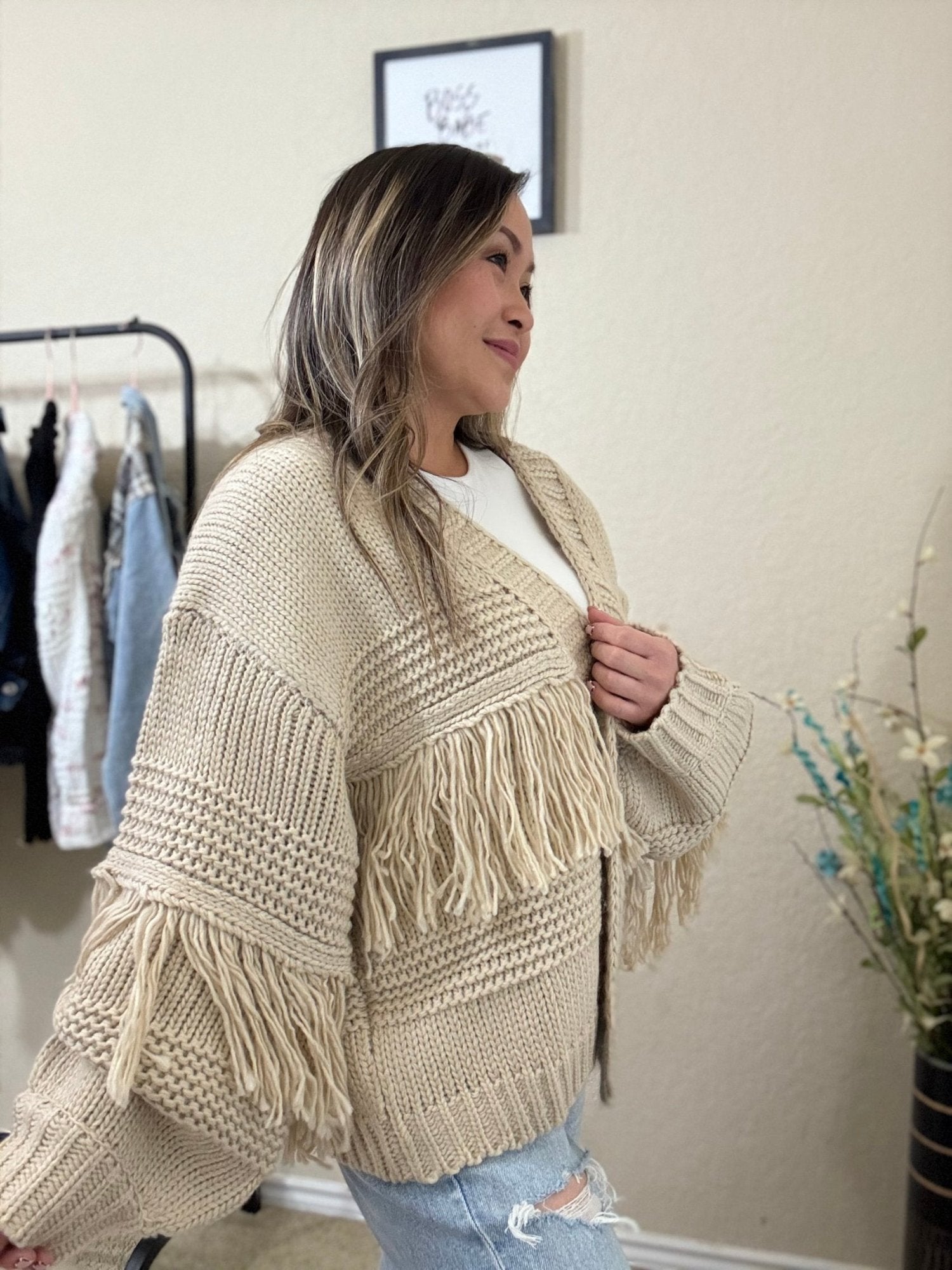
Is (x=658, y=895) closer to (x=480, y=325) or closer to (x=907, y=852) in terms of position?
(x=907, y=852)

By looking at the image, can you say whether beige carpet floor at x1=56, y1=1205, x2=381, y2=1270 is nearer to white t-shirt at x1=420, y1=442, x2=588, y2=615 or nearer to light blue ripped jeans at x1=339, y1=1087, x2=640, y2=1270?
light blue ripped jeans at x1=339, y1=1087, x2=640, y2=1270

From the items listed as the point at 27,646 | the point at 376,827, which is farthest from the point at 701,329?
the point at 27,646

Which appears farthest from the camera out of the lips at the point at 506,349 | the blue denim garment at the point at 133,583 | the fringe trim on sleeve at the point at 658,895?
the blue denim garment at the point at 133,583

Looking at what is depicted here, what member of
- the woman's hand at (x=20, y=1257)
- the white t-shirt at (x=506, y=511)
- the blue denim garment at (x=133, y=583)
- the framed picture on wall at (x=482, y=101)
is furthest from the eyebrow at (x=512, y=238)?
the blue denim garment at (x=133, y=583)

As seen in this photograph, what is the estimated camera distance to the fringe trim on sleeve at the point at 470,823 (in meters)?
A: 0.81

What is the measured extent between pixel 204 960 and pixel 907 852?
3.41 feet

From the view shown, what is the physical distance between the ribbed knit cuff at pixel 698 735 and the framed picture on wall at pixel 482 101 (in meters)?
0.89

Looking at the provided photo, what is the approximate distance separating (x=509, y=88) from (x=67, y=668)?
114 cm

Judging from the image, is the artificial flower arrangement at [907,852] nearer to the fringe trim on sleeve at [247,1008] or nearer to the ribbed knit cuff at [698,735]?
the ribbed knit cuff at [698,735]

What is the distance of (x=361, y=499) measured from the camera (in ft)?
2.71

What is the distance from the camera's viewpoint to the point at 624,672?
93cm

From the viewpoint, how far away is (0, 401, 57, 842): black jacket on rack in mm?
1738

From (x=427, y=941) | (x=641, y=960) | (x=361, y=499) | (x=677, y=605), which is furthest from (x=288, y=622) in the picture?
(x=677, y=605)

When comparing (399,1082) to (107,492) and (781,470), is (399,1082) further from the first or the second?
(107,492)
